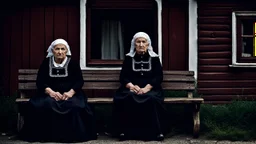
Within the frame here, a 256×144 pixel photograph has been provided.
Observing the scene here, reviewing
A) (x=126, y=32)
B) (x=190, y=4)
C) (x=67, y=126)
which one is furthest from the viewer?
(x=126, y=32)

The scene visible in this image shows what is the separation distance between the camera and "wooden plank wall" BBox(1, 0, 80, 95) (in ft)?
32.7

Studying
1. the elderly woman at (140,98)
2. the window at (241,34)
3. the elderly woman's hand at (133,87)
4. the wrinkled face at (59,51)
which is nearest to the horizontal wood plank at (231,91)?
the window at (241,34)

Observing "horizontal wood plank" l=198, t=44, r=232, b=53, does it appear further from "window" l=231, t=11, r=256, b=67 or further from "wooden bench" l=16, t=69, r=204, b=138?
"wooden bench" l=16, t=69, r=204, b=138

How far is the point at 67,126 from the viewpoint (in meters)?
7.04

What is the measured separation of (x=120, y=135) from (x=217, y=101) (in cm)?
352

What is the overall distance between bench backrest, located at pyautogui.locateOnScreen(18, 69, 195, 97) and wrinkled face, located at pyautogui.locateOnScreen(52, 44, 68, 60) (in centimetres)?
82

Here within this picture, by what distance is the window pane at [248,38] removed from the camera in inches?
399

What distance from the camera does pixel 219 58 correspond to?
A: 9.99 metres

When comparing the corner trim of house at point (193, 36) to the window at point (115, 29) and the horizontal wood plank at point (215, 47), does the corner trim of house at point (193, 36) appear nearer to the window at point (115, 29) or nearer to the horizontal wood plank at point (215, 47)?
the horizontal wood plank at point (215, 47)

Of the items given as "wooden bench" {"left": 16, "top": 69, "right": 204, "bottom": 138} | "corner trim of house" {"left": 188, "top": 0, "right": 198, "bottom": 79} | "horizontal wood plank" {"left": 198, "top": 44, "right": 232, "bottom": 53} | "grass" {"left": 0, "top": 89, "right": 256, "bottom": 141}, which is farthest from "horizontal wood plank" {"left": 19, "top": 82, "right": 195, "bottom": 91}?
"horizontal wood plank" {"left": 198, "top": 44, "right": 232, "bottom": 53}

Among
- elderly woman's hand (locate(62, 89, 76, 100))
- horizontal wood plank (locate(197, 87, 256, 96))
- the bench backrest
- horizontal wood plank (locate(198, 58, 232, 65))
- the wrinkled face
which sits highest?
the wrinkled face

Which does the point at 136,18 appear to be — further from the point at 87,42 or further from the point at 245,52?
the point at 245,52

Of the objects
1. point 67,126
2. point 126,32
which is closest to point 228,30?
point 126,32

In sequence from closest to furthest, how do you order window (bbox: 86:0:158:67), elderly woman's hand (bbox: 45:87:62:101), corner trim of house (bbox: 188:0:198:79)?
1. elderly woman's hand (bbox: 45:87:62:101)
2. corner trim of house (bbox: 188:0:198:79)
3. window (bbox: 86:0:158:67)
